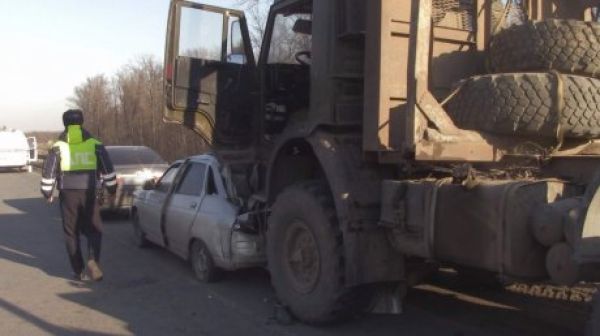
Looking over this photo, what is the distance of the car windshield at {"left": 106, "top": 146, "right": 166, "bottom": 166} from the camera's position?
46.0ft

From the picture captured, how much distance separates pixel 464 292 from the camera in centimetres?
727

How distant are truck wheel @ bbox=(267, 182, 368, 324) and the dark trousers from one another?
9.56 feet

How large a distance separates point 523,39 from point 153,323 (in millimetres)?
3994

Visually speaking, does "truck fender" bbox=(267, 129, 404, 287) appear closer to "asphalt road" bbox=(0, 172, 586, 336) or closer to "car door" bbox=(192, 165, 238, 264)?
"asphalt road" bbox=(0, 172, 586, 336)

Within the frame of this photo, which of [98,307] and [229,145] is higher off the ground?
[229,145]

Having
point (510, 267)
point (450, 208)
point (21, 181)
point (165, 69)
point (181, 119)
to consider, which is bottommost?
point (21, 181)

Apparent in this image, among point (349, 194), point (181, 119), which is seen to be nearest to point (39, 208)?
point (181, 119)

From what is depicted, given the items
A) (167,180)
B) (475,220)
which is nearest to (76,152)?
(167,180)

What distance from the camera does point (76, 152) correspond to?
8.32 meters

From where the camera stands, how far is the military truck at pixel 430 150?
4105 millimetres

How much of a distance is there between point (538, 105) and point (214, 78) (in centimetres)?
424

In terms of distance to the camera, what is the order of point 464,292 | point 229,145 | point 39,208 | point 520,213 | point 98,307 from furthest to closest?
1. point 39,208
2. point 229,145
3. point 464,292
4. point 98,307
5. point 520,213

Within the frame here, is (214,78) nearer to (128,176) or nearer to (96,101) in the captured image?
(128,176)

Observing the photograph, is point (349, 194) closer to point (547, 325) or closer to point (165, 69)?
point (547, 325)
